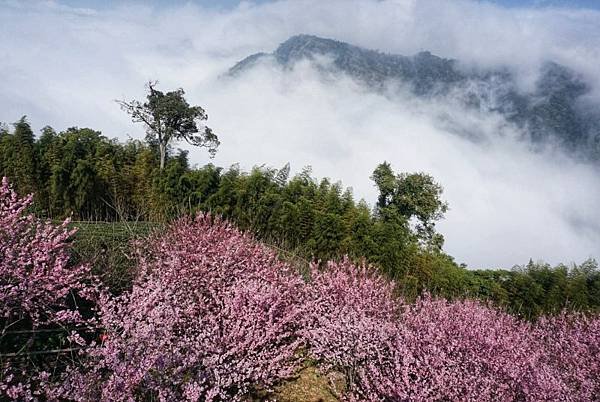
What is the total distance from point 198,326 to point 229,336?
514 millimetres

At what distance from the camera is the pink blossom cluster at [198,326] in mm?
4426

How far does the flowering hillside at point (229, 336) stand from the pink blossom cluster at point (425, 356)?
3cm

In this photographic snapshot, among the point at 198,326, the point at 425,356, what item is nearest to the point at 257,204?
the point at 198,326

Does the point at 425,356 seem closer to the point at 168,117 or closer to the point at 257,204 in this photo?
the point at 257,204

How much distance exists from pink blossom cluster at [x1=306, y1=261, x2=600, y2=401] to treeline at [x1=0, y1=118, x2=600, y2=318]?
8.06 metres

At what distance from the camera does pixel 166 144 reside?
35.1 m

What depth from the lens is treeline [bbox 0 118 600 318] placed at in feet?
58.7

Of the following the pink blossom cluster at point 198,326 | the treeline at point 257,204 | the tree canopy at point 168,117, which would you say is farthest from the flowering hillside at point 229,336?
the tree canopy at point 168,117

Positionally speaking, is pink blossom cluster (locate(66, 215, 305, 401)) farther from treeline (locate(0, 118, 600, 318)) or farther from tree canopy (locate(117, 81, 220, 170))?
tree canopy (locate(117, 81, 220, 170))

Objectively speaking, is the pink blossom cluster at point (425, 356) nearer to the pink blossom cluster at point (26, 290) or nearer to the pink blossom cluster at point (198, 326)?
the pink blossom cluster at point (198, 326)

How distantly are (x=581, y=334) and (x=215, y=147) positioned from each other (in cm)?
2950

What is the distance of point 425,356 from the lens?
6309 millimetres

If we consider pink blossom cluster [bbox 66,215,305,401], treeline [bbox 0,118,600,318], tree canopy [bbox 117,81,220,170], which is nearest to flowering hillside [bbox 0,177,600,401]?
pink blossom cluster [bbox 66,215,305,401]

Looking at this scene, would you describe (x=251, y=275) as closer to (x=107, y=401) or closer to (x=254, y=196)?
(x=107, y=401)
